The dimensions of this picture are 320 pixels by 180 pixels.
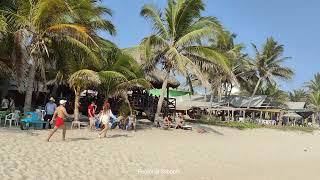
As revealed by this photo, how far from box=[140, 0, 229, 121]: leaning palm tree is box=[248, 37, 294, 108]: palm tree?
20.5 meters

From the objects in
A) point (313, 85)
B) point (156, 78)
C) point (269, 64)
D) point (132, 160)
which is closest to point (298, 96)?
point (313, 85)

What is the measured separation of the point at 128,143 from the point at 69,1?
255 inches

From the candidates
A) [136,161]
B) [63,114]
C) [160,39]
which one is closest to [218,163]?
[136,161]

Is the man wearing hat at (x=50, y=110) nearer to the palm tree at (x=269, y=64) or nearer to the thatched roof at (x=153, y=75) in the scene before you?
the thatched roof at (x=153, y=75)

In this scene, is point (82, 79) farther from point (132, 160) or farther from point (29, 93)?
point (132, 160)

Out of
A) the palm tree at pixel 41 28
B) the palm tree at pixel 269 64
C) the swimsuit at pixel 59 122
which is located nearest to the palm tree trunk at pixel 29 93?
the palm tree at pixel 41 28

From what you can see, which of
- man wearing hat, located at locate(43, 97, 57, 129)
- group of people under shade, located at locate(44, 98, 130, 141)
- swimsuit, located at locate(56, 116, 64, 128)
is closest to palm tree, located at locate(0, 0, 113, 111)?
man wearing hat, located at locate(43, 97, 57, 129)

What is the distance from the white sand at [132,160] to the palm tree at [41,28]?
3353 mm

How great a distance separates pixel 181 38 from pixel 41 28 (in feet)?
21.3

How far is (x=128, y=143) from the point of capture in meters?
14.0

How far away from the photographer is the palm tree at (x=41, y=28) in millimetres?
16094

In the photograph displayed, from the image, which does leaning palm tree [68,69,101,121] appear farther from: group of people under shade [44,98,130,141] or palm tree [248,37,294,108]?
palm tree [248,37,294,108]

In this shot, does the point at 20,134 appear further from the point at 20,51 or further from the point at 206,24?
the point at 206,24

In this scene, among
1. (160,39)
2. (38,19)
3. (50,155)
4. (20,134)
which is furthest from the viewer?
(160,39)
